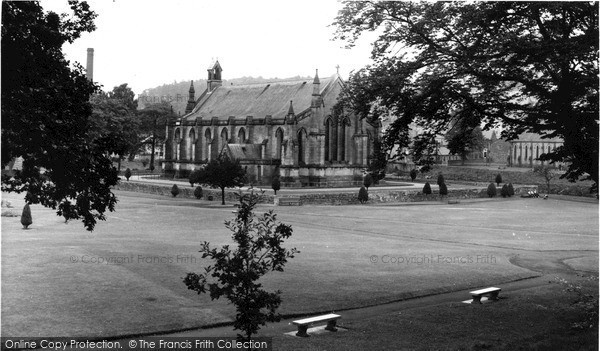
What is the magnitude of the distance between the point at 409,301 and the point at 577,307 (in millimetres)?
4926

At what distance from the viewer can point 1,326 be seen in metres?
15.8

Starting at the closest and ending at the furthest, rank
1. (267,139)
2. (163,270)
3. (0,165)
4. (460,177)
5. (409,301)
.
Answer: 1. (0,165)
2. (409,301)
3. (163,270)
4. (460,177)
5. (267,139)

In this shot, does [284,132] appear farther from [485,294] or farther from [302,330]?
[302,330]

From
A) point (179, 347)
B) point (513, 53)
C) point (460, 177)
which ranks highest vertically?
point (513, 53)

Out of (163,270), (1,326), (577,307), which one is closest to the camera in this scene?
(1,326)

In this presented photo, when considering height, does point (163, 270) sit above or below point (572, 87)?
below

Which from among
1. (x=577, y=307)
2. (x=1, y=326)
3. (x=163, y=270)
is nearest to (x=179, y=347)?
(x=1, y=326)

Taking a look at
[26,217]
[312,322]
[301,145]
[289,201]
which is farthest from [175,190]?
[301,145]

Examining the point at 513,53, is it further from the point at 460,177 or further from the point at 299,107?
the point at 299,107

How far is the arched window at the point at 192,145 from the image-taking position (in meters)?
56.0

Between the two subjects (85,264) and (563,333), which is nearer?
(563,333)

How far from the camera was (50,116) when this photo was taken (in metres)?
16.0

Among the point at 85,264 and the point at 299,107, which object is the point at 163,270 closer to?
the point at 85,264
